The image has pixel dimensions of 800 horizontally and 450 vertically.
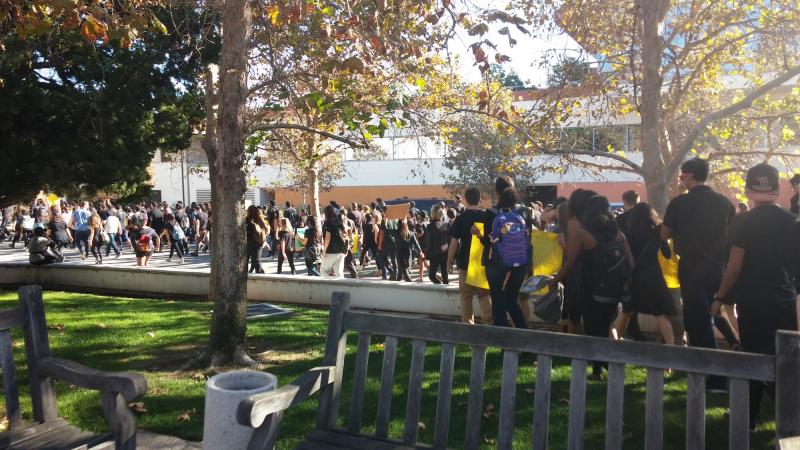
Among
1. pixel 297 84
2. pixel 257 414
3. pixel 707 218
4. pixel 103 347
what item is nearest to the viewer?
pixel 257 414

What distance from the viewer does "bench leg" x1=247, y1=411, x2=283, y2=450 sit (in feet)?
9.58

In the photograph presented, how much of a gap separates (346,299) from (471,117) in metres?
7.84

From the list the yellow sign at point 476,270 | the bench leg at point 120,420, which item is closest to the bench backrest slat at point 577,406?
the bench leg at point 120,420

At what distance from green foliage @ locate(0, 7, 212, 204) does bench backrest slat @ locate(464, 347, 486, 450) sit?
9.53 meters

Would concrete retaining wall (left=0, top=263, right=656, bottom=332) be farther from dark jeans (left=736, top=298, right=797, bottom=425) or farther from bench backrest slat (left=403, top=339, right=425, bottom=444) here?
bench backrest slat (left=403, top=339, right=425, bottom=444)

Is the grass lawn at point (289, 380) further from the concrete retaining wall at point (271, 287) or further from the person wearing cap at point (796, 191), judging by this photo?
the person wearing cap at point (796, 191)

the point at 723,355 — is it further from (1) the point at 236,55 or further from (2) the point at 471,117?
(2) the point at 471,117

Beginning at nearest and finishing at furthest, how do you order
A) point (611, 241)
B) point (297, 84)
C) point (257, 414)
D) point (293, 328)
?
point (257, 414)
point (611, 241)
point (293, 328)
point (297, 84)

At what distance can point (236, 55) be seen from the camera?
640cm

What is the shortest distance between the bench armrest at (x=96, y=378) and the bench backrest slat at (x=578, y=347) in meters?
1.08

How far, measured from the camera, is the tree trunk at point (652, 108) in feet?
27.1

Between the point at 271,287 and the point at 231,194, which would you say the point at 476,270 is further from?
the point at 271,287

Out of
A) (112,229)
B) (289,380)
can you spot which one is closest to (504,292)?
(289,380)

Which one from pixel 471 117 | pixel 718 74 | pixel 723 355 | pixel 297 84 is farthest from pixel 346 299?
pixel 718 74
